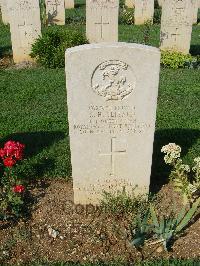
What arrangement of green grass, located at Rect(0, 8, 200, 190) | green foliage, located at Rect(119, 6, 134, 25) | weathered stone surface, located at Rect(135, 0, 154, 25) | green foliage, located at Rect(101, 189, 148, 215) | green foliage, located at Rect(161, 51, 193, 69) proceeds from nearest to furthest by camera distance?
green foliage, located at Rect(101, 189, 148, 215) < green grass, located at Rect(0, 8, 200, 190) < green foliage, located at Rect(161, 51, 193, 69) < weathered stone surface, located at Rect(135, 0, 154, 25) < green foliage, located at Rect(119, 6, 134, 25)

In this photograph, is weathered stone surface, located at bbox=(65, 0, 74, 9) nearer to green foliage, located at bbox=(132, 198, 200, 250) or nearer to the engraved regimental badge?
the engraved regimental badge

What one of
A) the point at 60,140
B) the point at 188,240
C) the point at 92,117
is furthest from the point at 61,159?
the point at 188,240

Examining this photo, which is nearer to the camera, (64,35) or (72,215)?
(72,215)

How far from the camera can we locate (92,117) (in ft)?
14.4

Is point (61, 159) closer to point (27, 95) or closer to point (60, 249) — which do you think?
point (60, 249)

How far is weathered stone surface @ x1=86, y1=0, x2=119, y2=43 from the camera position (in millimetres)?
11077

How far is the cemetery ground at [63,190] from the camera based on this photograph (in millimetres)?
4277

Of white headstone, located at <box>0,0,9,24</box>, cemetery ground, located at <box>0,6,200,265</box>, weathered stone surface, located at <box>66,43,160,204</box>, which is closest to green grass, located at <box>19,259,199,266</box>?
cemetery ground, located at <box>0,6,200,265</box>

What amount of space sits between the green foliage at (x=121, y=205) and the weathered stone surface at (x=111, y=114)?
0.50 ft

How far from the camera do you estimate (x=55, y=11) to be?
16.7 metres

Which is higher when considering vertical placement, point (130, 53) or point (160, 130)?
point (130, 53)

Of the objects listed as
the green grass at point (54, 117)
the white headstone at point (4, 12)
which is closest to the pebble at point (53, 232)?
the green grass at point (54, 117)

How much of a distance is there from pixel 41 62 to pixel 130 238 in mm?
7252

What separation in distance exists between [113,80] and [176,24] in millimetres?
8054
